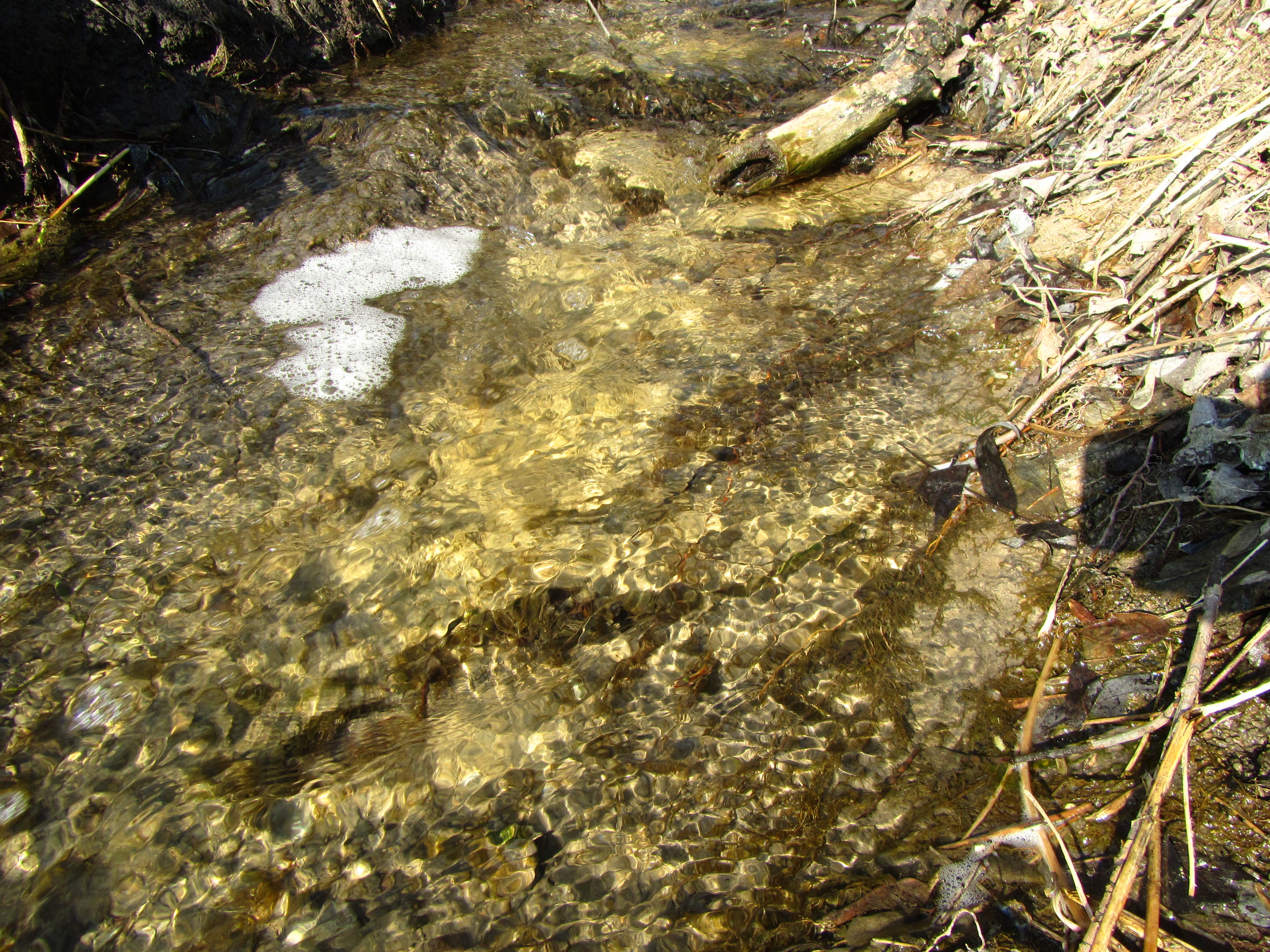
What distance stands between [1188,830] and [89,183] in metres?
5.11

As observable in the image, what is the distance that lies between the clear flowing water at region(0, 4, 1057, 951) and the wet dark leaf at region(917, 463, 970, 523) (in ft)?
0.18

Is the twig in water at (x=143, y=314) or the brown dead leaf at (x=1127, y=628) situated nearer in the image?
the brown dead leaf at (x=1127, y=628)

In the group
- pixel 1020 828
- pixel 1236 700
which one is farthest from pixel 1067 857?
pixel 1236 700

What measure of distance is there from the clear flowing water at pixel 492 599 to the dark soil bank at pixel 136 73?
21.4 inches

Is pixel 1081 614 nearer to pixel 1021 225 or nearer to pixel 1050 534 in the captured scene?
pixel 1050 534

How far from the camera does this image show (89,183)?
11.3 ft

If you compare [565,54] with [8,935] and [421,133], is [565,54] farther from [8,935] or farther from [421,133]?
[8,935]

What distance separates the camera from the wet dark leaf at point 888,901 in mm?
1466

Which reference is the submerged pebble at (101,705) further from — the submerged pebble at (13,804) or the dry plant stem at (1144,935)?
the dry plant stem at (1144,935)

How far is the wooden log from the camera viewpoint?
387 centimetres

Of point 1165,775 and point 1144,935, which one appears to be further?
point 1165,775

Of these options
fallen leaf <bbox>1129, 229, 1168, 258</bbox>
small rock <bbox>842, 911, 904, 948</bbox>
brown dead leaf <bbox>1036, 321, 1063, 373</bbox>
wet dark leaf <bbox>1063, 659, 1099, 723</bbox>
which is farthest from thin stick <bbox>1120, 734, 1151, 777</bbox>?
fallen leaf <bbox>1129, 229, 1168, 258</bbox>

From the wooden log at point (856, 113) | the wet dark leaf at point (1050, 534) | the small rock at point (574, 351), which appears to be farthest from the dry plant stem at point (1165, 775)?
the wooden log at point (856, 113)

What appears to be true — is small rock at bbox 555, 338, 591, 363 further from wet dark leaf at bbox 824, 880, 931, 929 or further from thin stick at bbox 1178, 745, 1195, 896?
thin stick at bbox 1178, 745, 1195, 896
